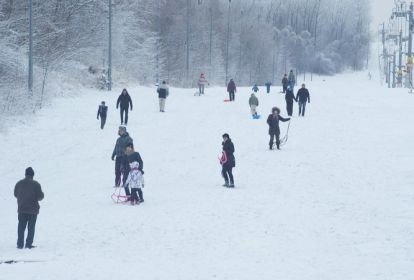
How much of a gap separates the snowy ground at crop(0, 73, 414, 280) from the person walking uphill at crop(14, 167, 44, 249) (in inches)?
14.7

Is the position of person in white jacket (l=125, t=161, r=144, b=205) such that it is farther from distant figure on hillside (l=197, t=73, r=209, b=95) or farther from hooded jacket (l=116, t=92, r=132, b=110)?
distant figure on hillside (l=197, t=73, r=209, b=95)

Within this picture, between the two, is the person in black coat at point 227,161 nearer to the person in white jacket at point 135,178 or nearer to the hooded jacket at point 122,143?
the hooded jacket at point 122,143

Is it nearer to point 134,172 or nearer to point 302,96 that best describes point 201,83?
point 302,96

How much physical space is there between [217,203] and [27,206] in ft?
17.5

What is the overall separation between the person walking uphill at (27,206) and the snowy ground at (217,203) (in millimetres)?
373

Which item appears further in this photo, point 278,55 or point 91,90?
point 278,55

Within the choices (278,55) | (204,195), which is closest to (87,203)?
(204,195)

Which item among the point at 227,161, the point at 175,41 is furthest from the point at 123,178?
the point at 175,41

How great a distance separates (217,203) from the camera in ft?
57.9

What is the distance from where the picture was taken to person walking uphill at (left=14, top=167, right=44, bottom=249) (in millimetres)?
13797

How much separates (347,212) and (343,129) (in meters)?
16.3

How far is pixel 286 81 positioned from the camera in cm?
4472

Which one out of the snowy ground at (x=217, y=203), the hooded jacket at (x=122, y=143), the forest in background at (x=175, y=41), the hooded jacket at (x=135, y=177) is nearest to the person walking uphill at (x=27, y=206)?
the snowy ground at (x=217, y=203)

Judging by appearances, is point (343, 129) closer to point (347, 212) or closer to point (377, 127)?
point (377, 127)
